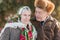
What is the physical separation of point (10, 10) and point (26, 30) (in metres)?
6.74

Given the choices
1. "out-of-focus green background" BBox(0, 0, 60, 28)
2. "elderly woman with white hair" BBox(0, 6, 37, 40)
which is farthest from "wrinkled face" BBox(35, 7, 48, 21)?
"out-of-focus green background" BBox(0, 0, 60, 28)

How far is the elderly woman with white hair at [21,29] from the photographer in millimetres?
5793

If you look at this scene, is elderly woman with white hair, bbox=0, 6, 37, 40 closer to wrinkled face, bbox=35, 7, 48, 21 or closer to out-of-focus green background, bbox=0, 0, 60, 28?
wrinkled face, bbox=35, 7, 48, 21

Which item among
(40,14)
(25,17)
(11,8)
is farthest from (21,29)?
(11,8)

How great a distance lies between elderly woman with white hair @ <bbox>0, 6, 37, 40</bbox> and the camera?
19.0ft

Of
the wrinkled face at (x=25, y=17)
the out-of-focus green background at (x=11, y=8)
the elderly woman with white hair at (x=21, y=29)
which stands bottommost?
the out-of-focus green background at (x=11, y=8)

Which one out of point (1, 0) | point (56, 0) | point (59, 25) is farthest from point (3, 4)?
point (59, 25)

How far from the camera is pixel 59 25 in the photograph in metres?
6.62

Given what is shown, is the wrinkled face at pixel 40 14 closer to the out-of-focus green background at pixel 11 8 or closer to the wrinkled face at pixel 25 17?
the wrinkled face at pixel 25 17

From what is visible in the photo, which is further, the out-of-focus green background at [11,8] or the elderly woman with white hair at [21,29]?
the out-of-focus green background at [11,8]

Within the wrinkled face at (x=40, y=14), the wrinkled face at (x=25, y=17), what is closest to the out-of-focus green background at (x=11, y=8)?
the wrinkled face at (x=40, y=14)

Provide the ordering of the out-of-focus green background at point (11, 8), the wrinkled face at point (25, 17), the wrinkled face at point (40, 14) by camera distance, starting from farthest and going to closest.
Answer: the out-of-focus green background at point (11, 8) → the wrinkled face at point (40, 14) → the wrinkled face at point (25, 17)

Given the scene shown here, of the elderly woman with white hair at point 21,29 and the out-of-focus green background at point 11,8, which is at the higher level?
the elderly woman with white hair at point 21,29

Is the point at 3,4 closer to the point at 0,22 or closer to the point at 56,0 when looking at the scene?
the point at 0,22
